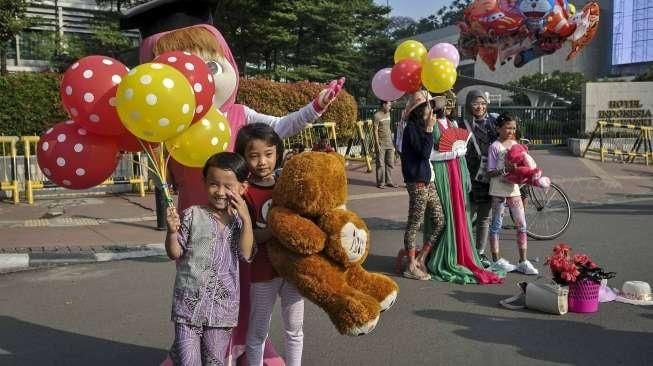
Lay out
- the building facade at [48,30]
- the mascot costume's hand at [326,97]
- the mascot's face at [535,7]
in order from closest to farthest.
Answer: the mascot costume's hand at [326,97] → the mascot's face at [535,7] → the building facade at [48,30]

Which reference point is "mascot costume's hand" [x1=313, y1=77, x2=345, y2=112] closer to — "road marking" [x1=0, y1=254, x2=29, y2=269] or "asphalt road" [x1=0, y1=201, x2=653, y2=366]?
"asphalt road" [x1=0, y1=201, x2=653, y2=366]

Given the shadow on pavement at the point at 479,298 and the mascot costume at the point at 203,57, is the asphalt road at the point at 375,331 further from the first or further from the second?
the mascot costume at the point at 203,57

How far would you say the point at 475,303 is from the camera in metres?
5.33

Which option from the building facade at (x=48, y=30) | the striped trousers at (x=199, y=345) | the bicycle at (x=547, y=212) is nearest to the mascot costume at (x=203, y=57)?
the striped trousers at (x=199, y=345)

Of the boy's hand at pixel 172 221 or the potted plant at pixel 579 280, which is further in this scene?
the potted plant at pixel 579 280

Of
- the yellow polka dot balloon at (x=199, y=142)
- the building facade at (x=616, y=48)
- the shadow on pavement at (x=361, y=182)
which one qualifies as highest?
the building facade at (x=616, y=48)

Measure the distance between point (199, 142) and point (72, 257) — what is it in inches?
181

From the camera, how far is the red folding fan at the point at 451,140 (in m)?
6.04

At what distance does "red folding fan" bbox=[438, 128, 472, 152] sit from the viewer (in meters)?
6.04

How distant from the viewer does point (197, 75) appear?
2.99 metres

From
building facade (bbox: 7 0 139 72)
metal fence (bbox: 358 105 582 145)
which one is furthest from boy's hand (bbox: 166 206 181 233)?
building facade (bbox: 7 0 139 72)

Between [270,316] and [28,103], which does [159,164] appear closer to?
[270,316]

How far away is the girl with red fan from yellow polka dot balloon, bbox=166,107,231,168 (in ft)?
10.6

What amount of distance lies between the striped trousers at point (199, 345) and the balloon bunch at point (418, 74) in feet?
12.9
